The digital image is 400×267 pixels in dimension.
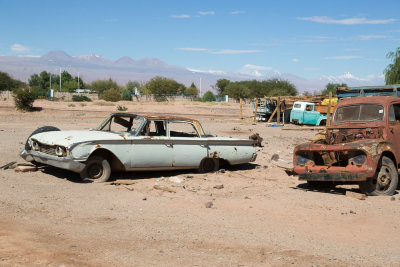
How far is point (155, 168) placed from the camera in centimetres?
965

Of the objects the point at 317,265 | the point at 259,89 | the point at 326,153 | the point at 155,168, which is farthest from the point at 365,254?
the point at 259,89

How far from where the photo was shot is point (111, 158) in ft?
30.5

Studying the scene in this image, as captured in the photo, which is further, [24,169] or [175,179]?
[175,179]

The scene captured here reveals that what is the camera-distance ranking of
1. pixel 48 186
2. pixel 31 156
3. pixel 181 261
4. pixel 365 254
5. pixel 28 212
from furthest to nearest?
1. pixel 31 156
2. pixel 48 186
3. pixel 28 212
4. pixel 365 254
5. pixel 181 261

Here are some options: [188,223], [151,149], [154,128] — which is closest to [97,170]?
[151,149]

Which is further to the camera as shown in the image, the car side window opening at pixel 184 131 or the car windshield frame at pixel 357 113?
the car side window opening at pixel 184 131

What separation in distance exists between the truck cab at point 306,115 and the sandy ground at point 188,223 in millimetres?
19698

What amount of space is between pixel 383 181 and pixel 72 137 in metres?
5.94

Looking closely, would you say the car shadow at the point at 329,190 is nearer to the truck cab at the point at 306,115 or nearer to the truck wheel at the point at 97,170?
the truck wheel at the point at 97,170

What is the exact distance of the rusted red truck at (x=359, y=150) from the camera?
855 centimetres

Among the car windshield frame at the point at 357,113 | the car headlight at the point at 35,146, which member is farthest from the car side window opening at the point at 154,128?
the car windshield frame at the point at 357,113

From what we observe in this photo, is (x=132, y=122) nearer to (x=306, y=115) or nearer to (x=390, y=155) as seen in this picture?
(x=390, y=155)

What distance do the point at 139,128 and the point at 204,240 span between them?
4.21 metres

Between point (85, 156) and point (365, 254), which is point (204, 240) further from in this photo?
point (85, 156)
